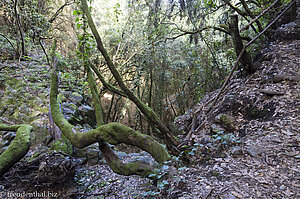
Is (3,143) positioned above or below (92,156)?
above

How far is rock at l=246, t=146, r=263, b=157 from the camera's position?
214 centimetres

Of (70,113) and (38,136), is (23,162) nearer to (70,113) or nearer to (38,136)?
(38,136)

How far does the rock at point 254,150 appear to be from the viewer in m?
2.14

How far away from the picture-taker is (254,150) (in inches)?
86.4

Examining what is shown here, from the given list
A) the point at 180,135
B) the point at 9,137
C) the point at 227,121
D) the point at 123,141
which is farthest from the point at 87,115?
the point at 227,121

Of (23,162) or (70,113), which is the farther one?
(70,113)

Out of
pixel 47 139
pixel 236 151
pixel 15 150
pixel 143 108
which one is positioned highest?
pixel 143 108

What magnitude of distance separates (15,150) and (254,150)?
433 cm

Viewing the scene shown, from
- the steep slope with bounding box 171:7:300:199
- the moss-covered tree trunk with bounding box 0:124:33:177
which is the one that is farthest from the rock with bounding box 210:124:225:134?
the moss-covered tree trunk with bounding box 0:124:33:177

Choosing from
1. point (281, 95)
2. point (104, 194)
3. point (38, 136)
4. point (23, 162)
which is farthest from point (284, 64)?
point (38, 136)

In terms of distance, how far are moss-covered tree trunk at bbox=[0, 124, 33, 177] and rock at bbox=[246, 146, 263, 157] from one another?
4.19m

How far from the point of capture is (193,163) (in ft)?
7.94

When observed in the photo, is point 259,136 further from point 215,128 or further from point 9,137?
point 9,137

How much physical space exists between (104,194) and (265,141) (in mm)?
2998
